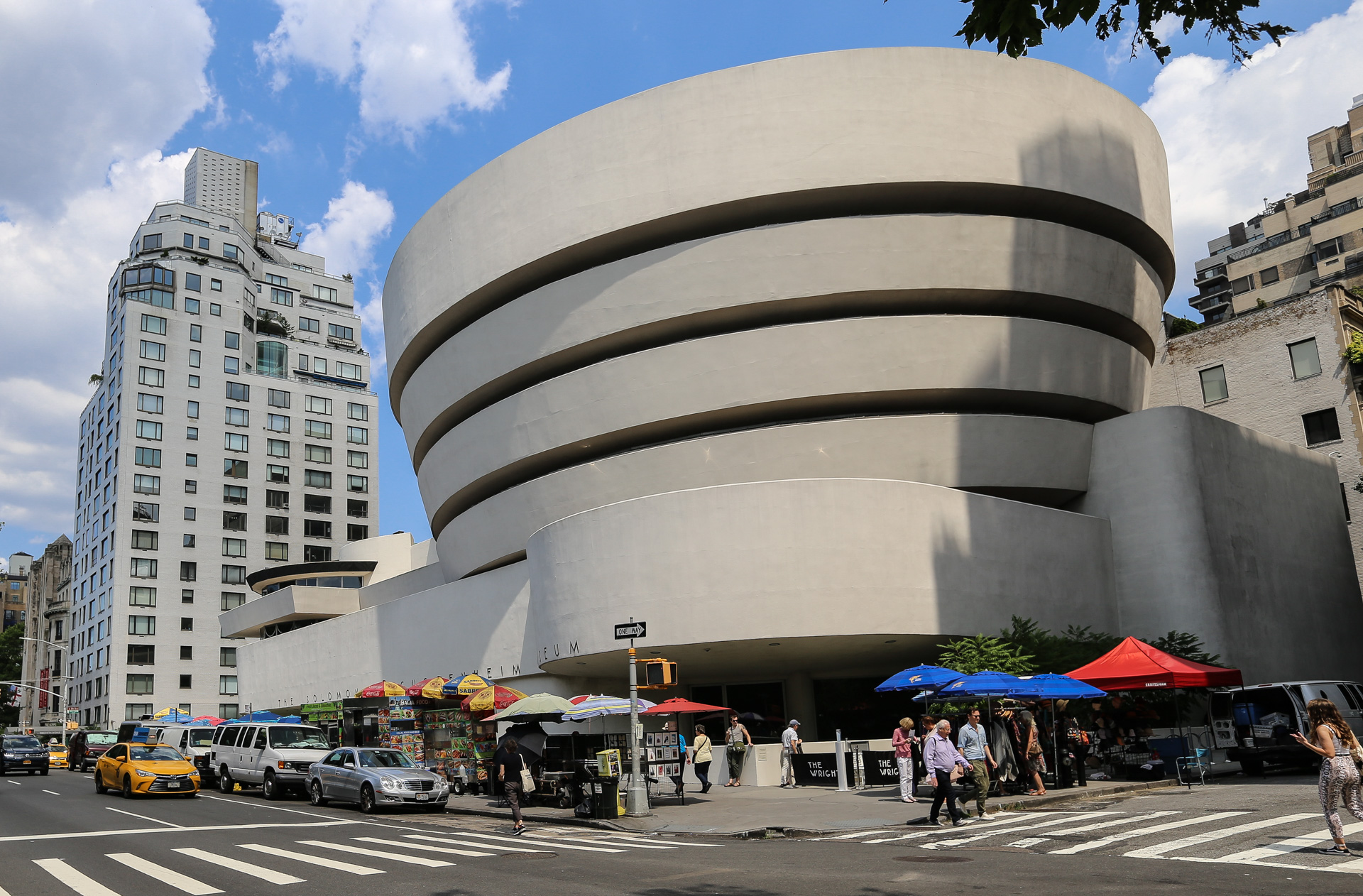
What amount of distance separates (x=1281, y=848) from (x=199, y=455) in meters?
88.8

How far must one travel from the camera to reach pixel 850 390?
32.8m

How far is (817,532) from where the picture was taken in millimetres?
29422

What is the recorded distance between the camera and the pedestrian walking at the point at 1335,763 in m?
11.9

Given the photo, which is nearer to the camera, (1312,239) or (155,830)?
(155,830)

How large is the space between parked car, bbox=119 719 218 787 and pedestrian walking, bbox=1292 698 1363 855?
91.3 ft

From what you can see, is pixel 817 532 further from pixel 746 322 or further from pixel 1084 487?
pixel 1084 487

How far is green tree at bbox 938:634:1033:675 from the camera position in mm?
27078

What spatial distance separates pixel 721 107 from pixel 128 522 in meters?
68.7

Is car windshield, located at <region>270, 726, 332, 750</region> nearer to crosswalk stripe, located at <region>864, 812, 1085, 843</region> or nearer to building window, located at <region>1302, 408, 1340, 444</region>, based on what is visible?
crosswalk stripe, located at <region>864, 812, 1085, 843</region>

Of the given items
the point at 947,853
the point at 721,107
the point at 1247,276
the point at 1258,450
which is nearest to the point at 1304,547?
the point at 1258,450

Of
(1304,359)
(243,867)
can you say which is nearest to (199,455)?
(1304,359)

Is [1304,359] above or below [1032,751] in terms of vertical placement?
above

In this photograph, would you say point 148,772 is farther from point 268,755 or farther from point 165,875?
point 165,875

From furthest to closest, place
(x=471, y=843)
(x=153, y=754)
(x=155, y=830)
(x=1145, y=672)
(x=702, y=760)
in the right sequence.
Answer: (x=153, y=754)
(x=702, y=760)
(x=1145, y=672)
(x=155, y=830)
(x=471, y=843)
